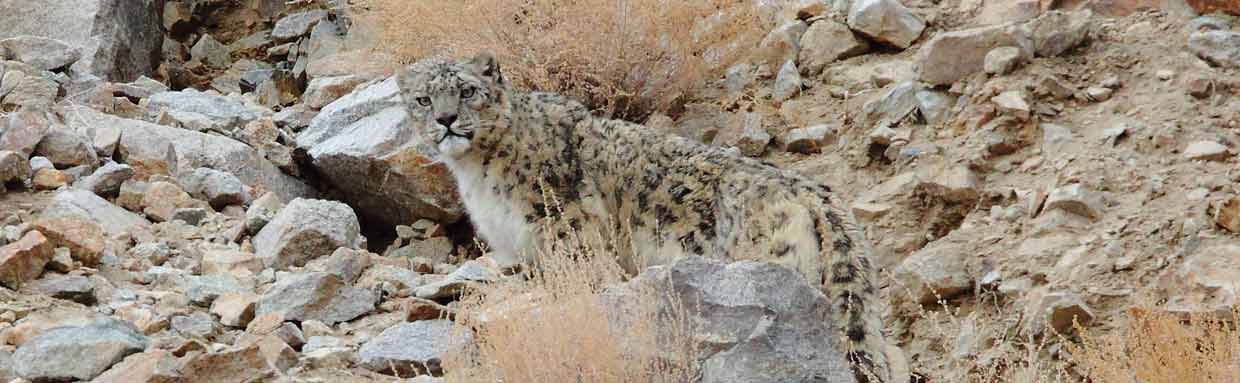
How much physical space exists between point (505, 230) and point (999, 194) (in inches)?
103

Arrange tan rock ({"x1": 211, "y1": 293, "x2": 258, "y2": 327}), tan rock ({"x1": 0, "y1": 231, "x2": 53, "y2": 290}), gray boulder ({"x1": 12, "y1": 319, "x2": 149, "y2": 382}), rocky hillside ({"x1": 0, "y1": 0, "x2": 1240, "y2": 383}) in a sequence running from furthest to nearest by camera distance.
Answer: tan rock ({"x1": 0, "y1": 231, "x2": 53, "y2": 290}) < tan rock ({"x1": 211, "y1": 293, "x2": 258, "y2": 327}) < rocky hillside ({"x1": 0, "y1": 0, "x2": 1240, "y2": 383}) < gray boulder ({"x1": 12, "y1": 319, "x2": 149, "y2": 382})

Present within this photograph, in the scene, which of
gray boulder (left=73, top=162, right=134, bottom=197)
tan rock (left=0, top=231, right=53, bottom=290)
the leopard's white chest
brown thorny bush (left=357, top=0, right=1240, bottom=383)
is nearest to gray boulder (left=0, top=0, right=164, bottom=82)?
brown thorny bush (left=357, top=0, right=1240, bottom=383)

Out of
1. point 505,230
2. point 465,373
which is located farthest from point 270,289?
point 465,373

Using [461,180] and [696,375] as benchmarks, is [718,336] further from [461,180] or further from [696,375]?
[461,180]

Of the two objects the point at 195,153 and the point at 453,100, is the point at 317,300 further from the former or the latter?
the point at 195,153

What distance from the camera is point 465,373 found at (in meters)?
5.04

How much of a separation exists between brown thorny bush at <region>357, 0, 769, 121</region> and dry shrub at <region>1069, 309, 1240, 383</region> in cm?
421

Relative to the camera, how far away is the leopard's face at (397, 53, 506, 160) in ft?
22.6

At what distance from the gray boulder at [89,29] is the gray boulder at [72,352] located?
6440 mm

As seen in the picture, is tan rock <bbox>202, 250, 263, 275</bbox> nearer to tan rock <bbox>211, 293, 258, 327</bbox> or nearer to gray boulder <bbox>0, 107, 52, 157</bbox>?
tan rock <bbox>211, 293, 258, 327</bbox>

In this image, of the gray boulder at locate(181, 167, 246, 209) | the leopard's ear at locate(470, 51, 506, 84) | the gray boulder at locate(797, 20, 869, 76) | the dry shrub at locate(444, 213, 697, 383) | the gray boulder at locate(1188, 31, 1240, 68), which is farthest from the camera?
the gray boulder at locate(797, 20, 869, 76)

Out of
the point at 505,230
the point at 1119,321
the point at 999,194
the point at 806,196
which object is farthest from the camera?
the point at 999,194

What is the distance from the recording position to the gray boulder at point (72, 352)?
560 centimetres

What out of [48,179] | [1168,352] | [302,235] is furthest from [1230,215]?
[48,179]
